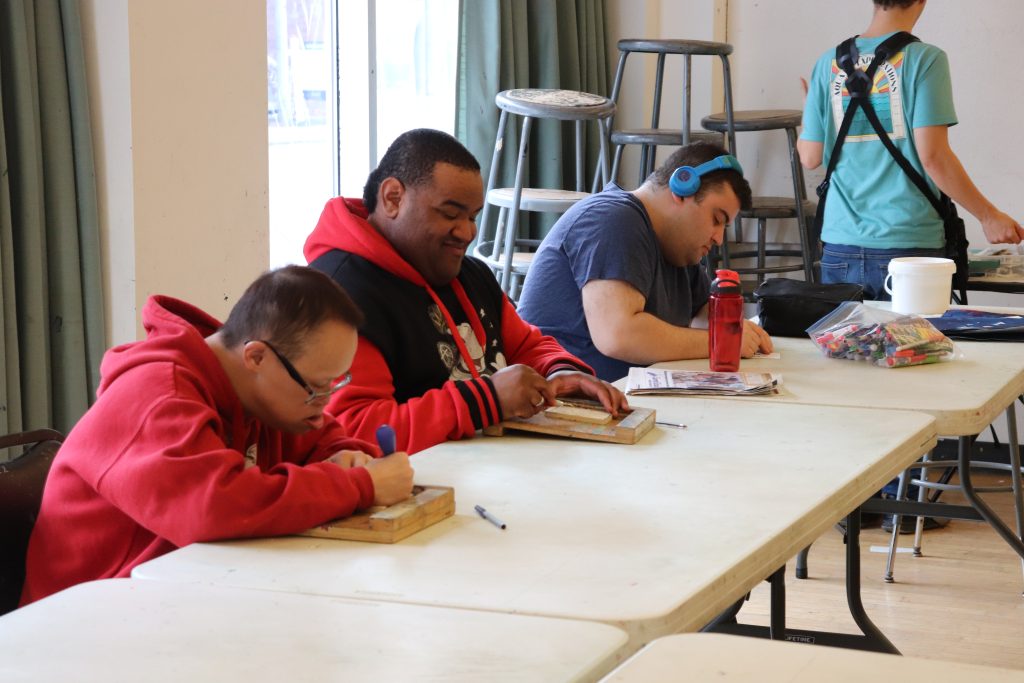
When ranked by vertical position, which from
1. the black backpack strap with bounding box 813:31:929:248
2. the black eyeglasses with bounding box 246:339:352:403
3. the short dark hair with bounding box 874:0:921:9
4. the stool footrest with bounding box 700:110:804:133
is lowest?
the black eyeglasses with bounding box 246:339:352:403

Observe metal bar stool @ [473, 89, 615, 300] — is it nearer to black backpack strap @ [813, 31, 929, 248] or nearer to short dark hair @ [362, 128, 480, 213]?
black backpack strap @ [813, 31, 929, 248]

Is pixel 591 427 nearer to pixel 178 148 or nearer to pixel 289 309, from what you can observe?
pixel 289 309

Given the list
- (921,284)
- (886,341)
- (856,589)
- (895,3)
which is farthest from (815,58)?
(856,589)

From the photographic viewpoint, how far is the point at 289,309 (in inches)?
56.7

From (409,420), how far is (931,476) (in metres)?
2.86

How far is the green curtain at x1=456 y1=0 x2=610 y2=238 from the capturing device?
4398 millimetres

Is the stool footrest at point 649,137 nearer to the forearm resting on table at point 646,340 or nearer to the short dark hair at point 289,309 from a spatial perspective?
the forearm resting on table at point 646,340

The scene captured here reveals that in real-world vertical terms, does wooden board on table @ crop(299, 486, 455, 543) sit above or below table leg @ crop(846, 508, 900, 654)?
above

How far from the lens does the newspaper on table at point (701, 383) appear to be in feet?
7.06

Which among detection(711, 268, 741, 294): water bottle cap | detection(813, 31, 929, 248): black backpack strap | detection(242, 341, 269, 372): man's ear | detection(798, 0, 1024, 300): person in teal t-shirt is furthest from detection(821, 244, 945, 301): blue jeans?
detection(242, 341, 269, 372): man's ear

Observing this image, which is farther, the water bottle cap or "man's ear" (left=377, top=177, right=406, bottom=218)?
the water bottle cap

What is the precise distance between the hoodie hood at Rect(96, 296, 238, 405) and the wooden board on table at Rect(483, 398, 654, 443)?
498 mm

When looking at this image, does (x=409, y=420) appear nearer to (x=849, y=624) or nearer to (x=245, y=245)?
(x=245, y=245)

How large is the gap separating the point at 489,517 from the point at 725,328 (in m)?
1.08
